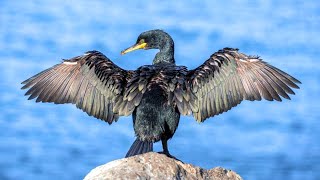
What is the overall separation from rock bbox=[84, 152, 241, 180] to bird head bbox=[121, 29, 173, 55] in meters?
2.61

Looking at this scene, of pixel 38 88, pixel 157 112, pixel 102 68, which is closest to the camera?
pixel 157 112

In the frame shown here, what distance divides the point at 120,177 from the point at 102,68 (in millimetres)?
2330

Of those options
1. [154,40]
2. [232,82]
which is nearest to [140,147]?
[232,82]

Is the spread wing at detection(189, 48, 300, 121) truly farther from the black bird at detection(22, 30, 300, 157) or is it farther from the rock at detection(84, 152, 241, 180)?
the rock at detection(84, 152, 241, 180)

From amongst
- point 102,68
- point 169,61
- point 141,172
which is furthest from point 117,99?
point 141,172

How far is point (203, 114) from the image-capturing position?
8289mm

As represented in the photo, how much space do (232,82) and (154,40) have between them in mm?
1185

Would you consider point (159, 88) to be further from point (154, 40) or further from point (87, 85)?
point (154, 40)

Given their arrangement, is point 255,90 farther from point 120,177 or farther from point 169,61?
point 120,177

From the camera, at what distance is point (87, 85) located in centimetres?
858

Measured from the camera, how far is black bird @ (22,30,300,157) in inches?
310

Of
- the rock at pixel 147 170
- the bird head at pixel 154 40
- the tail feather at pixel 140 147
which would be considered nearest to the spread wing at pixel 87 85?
the tail feather at pixel 140 147

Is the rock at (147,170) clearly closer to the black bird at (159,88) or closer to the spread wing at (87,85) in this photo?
the black bird at (159,88)

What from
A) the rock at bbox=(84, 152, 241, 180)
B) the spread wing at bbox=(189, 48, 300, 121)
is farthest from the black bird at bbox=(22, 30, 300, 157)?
the rock at bbox=(84, 152, 241, 180)
